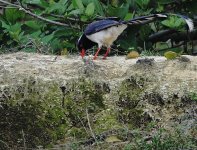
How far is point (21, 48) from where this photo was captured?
315 inches

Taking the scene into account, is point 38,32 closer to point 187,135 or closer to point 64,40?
point 64,40

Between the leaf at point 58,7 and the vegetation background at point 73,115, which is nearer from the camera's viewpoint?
the vegetation background at point 73,115

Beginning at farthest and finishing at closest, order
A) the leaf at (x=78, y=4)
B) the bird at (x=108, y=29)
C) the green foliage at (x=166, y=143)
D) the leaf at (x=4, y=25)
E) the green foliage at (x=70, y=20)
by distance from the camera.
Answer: the leaf at (x=4, y=25), the green foliage at (x=70, y=20), the leaf at (x=78, y=4), the bird at (x=108, y=29), the green foliage at (x=166, y=143)

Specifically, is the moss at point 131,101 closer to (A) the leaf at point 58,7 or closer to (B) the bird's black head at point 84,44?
(B) the bird's black head at point 84,44

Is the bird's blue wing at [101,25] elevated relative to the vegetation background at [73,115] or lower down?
elevated

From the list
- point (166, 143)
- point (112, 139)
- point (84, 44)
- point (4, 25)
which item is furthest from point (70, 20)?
point (166, 143)

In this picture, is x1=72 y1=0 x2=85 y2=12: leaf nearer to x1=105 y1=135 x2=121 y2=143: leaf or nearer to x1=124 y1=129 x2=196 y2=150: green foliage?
x1=105 y1=135 x2=121 y2=143: leaf

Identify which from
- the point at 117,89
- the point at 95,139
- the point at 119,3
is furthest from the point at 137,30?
the point at 95,139

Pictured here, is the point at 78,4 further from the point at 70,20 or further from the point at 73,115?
the point at 73,115

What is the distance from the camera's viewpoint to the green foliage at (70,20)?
811 centimetres

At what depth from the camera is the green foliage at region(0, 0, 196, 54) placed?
26.6ft

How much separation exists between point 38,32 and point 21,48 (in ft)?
1.33

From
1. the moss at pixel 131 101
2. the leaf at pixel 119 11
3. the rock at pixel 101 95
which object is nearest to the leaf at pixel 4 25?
the leaf at pixel 119 11

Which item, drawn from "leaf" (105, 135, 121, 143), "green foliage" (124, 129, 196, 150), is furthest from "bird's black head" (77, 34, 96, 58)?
"green foliage" (124, 129, 196, 150)
